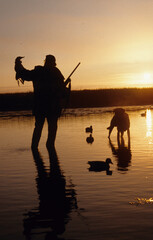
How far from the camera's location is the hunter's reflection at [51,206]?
5746mm

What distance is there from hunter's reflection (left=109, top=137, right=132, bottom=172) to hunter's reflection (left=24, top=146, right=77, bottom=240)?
1.62m

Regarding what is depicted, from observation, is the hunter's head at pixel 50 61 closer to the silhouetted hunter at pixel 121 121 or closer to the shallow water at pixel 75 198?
the shallow water at pixel 75 198

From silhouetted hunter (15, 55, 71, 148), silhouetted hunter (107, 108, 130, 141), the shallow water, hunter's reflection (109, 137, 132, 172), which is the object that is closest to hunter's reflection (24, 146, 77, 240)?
the shallow water

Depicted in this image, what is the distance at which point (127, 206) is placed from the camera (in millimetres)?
6766

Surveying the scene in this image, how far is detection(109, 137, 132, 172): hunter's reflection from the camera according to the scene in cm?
1088

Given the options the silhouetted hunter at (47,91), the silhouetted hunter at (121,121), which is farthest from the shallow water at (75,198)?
the silhouetted hunter at (121,121)

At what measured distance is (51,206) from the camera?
6.89 m

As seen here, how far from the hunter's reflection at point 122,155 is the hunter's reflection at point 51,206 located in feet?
5.33

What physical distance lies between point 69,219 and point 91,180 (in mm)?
2891

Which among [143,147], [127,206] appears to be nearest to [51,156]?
[143,147]

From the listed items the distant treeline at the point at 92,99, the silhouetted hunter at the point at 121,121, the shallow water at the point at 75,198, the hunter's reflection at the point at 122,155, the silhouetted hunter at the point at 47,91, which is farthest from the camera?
the distant treeline at the point at 92,99

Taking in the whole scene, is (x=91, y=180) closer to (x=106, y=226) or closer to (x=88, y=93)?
(x=106, y=226)

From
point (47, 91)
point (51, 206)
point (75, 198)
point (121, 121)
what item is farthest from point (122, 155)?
point (51, 206)

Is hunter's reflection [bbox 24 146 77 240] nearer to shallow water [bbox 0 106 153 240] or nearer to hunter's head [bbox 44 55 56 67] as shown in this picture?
shallow water [bbox 0 106 153 240]
